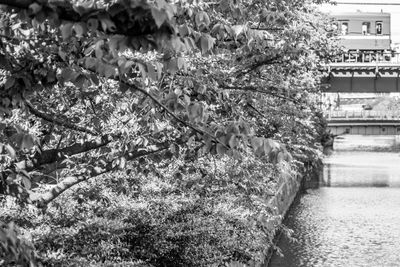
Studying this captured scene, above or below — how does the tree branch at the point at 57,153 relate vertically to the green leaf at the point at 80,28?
below

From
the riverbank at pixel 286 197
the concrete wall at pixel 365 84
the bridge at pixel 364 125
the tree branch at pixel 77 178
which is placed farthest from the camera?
the bridge at pixel 364 125

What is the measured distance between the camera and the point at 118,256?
33.4ft

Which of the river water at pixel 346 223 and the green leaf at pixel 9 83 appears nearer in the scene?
the green leaf at pixel 9 83

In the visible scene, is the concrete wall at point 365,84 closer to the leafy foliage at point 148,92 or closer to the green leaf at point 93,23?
the leafy foliage at point 148,92

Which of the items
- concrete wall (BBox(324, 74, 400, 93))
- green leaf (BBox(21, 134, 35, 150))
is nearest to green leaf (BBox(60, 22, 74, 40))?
green leaf (BBox(21, 134, 35, 150))

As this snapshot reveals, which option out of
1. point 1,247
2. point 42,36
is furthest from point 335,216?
point 1,247

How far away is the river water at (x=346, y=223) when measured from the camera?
62.6ft

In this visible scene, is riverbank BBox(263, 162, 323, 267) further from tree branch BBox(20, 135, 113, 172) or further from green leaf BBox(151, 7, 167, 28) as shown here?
green leaf BBox(151, 7, 167, 28)

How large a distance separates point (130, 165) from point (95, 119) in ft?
4.53

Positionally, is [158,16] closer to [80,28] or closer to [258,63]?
[80,28]

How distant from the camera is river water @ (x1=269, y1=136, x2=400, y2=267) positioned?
19094 millimetres

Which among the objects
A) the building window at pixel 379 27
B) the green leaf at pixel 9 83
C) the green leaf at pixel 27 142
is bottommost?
the building window at pixel 379 27

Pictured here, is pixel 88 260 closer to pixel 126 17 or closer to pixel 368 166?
pixel 126 17

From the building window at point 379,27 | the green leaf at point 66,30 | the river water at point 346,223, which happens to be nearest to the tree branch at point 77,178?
the green leaf at point 66,30
